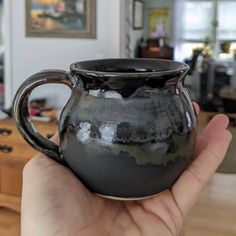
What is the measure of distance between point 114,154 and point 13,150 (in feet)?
6.73

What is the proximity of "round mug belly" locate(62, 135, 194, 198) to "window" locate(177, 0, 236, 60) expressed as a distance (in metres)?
6.53

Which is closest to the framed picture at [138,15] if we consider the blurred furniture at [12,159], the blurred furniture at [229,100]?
the blurred furniture at [229,100]

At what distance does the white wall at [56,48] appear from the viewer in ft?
8.24

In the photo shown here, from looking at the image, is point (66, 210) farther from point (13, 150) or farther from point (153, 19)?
point (153, 19)

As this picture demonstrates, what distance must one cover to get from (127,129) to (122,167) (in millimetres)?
56

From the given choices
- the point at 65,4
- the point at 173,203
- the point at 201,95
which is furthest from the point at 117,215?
the point at 201,95

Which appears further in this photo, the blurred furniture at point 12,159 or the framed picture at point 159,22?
the framed picture at point 159,22

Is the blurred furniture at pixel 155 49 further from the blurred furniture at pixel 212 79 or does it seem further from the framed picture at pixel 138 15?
the blurred furniture at pixel 212 79

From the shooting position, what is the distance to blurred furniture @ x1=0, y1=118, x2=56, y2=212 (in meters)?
2.43

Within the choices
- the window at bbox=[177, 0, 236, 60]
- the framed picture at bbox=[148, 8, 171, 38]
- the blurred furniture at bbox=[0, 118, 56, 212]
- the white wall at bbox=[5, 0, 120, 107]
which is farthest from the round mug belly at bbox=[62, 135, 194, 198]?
the window at bbox=[177, 0, 236, 60]

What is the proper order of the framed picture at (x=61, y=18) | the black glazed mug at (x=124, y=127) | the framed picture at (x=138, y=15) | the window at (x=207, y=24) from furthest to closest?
the window at (x=207, y=24) < the framed picture at (x=138, y=15) < the framed picture at (x=61, y=18) < the black glazed mug at (x=124, y=127)

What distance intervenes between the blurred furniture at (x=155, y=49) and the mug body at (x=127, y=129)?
5.24 metres

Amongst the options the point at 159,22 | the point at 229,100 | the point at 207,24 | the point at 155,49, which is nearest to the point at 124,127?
the point at 229,100

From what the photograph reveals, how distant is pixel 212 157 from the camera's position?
734 millimetres
